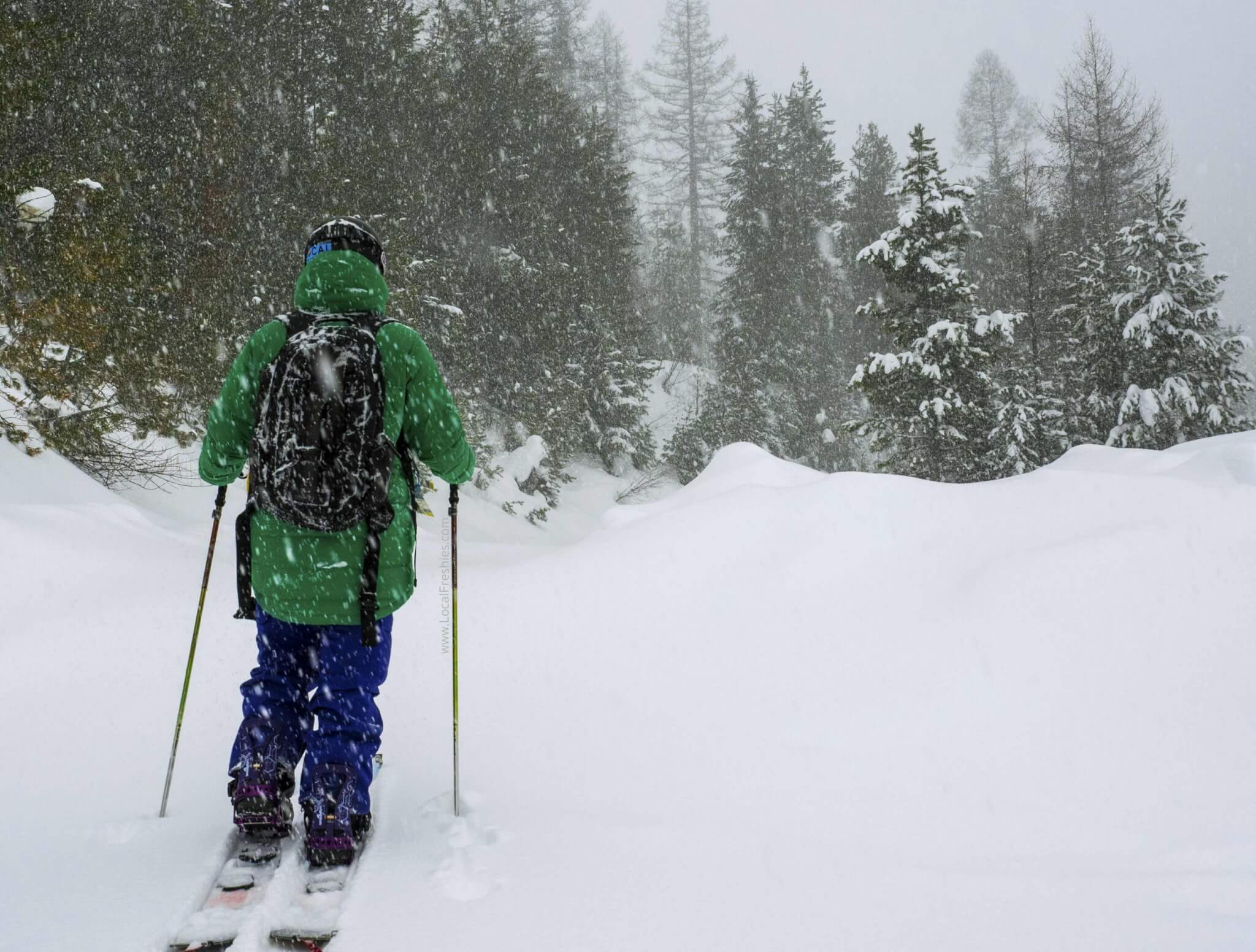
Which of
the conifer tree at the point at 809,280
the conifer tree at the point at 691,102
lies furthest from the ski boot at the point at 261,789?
the conifer tree at the point at 691,102

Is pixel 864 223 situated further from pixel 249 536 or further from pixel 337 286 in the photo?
pixel 249 536

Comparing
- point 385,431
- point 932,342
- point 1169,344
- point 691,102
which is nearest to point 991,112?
point 691,102

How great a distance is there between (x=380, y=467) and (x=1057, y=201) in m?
31.7

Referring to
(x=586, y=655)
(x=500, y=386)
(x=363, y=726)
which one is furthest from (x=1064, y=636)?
(x=500, y=386)

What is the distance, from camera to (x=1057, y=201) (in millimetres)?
28172

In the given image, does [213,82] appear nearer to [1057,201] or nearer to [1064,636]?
[1064,636]

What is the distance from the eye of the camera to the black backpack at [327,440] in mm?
2500

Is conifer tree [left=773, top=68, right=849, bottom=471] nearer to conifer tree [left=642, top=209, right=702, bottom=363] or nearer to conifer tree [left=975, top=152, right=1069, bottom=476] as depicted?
conifer tree [left=642, top=209, right=702, bottom=363]

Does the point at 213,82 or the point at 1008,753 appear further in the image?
the point at 213,82

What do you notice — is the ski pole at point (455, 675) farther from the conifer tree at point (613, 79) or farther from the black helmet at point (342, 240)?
the conifer tree at point (613, 79)

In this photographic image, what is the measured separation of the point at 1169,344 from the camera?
1705cm

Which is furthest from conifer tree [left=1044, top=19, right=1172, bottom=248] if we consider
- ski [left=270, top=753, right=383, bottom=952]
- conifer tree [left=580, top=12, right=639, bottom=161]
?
ski [left=270, top=753, right=383, bottom=952]

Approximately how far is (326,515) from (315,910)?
1141 mm

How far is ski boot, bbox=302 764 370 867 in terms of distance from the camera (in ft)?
8.11
